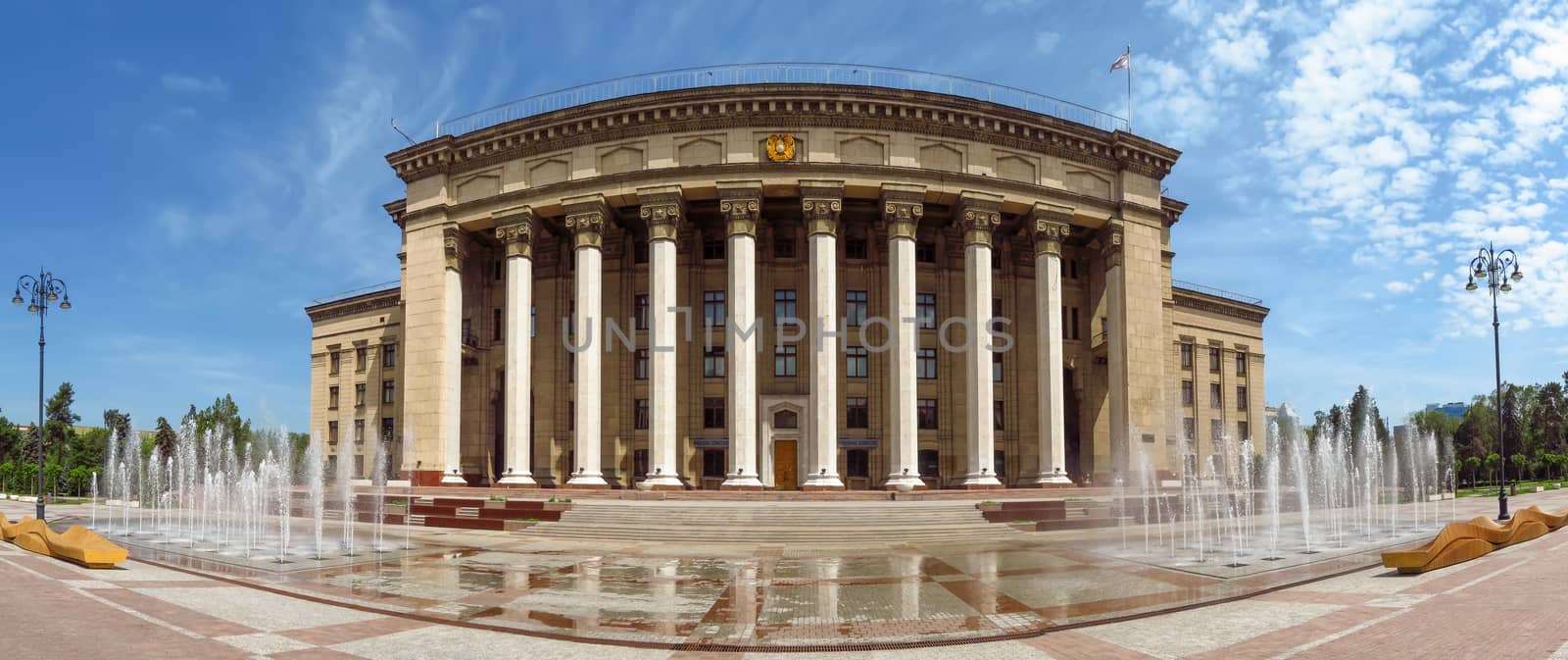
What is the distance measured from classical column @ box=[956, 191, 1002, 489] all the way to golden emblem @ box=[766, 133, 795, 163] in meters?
8.05

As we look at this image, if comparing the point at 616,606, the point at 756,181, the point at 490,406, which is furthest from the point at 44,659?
the point at 490,406

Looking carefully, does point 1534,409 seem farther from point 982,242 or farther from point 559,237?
point 559,237

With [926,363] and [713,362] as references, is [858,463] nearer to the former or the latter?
[926,363]

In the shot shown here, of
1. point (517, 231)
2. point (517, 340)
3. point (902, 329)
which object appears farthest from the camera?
point (517, 231)

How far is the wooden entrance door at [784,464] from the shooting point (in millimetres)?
41406

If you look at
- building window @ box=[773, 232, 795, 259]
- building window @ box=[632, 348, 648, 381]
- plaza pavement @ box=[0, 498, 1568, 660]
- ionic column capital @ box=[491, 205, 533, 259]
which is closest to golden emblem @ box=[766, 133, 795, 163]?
building window @ box=[773, 232, 795, 259]

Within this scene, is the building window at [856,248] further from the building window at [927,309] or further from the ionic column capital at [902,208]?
the ionic column capital at [902,208]

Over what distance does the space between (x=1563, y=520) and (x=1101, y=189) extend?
2254 cm

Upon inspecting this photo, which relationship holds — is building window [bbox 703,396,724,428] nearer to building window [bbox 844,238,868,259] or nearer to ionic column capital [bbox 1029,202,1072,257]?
building window [bbox 844,238,868,259]

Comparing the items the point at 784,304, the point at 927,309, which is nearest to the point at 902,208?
the point at 927,309

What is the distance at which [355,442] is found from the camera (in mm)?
53781

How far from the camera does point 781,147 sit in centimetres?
3875

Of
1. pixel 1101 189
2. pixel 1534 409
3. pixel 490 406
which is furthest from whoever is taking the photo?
pixel 1534 409

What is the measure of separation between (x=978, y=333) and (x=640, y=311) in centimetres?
1661
